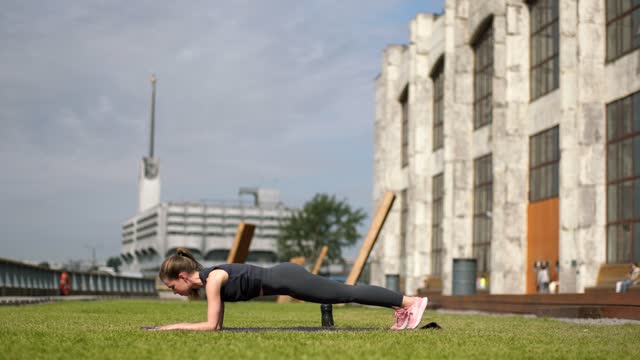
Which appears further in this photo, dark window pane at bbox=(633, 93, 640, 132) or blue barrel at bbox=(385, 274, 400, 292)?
blue barrel at bbox=(385, 274, 400, 292)

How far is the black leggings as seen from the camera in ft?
28.7

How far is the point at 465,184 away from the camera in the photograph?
5634 centimetres

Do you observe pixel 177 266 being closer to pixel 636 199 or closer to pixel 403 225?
pixel 636 199

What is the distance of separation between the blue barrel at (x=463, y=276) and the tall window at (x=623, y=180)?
5.37 meters

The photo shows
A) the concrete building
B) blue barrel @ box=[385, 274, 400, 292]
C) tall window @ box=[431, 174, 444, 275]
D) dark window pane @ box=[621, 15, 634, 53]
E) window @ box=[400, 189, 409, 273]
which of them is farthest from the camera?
window @ box=[400, 189, 409, 273]

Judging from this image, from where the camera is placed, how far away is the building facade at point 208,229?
184750 mm

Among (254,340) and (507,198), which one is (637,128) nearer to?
(507,198)

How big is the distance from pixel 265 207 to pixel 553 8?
150 m

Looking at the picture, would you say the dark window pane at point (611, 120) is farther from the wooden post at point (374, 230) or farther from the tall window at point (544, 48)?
the wooden post at point (374, 230)

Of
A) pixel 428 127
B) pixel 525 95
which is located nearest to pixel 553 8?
pixel 525 95

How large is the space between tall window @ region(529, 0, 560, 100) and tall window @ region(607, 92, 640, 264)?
7189mm

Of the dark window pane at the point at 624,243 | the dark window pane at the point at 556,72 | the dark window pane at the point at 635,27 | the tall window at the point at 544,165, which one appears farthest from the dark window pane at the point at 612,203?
the dark window pane at the point at 556,72

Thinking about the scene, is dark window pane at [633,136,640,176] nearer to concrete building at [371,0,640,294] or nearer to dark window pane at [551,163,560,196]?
concrete building at [371,0,640,294]

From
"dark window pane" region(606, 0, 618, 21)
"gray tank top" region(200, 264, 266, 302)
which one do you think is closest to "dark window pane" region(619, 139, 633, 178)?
"dark window pane" region(606, 0, 618, 21)
